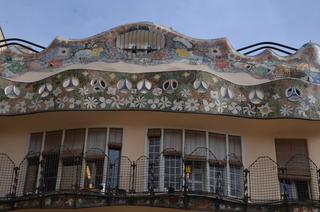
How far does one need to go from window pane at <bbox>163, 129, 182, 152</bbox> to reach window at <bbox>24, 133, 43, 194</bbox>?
3650 mm

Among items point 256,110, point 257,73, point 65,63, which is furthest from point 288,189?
point 65,63

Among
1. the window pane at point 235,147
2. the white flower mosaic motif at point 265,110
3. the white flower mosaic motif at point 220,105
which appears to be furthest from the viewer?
the window pane at point 235,147

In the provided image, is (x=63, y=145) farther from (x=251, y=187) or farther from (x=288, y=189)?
(x=288, y=189)

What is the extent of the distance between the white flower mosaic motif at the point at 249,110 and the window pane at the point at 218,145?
3.35ft

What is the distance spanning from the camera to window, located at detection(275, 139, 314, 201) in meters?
15.3

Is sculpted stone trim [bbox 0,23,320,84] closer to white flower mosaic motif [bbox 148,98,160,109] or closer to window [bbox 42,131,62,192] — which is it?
white flower mosaic motif [bbox 148,98,160,109]

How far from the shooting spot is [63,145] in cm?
1531

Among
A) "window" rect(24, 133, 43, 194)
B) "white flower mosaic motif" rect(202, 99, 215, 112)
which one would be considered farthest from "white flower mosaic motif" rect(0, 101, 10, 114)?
"white flower mosaic motif" rect(202, 99, 215, 112)

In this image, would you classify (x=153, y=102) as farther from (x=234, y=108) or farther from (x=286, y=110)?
(x=286, y=110)

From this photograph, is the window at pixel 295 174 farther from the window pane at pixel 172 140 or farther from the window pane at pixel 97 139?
the window pane at pixel 97 139

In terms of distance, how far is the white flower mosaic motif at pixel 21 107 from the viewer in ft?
49.9

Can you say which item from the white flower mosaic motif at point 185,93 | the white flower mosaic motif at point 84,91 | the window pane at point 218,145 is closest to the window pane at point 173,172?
the window pane at point 218,145

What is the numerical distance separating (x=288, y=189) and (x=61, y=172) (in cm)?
636

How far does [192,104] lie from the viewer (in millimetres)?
14648
